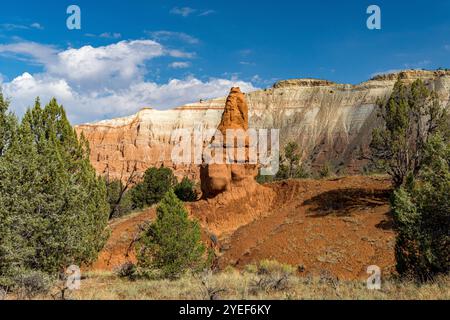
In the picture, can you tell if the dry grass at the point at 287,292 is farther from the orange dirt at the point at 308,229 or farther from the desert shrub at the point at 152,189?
the desert shrub at the point at 152,189

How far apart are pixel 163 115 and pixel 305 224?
3410 inches

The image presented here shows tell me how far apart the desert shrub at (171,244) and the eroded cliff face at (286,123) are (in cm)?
6658

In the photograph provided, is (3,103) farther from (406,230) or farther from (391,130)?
(391,130)

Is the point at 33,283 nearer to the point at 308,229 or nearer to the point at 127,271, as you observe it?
the point at 127,271

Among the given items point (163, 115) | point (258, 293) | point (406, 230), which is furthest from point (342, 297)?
point (163, 115)

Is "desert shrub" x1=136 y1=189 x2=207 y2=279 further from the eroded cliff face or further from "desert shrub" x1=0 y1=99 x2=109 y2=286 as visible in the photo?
the eroded cliff face

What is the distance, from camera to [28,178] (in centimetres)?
1138

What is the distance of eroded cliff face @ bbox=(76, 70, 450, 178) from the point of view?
88000 millimetres

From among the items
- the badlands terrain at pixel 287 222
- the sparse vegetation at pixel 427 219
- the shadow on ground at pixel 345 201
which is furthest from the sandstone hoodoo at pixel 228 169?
the sparse vegetation at pixel 427 219

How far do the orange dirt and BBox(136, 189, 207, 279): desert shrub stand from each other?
5810 mm

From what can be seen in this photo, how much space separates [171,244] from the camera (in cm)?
1592

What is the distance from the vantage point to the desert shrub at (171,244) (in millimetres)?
15773
